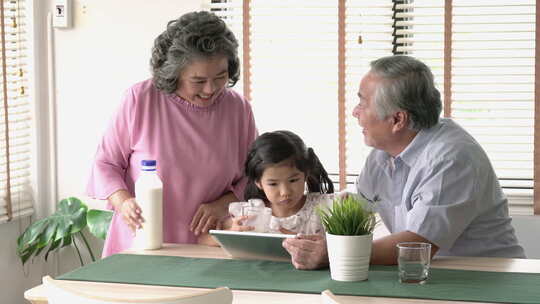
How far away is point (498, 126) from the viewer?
365 cm

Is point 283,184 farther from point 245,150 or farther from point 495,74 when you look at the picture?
point 495,74

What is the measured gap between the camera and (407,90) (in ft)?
7.87

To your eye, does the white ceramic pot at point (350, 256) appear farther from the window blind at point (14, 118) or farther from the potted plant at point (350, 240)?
the window blind at point (14, 118)

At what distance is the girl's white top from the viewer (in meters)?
2.52

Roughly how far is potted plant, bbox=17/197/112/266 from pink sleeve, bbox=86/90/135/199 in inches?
46.6

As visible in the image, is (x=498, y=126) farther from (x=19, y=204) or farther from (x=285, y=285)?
(x=19, y=204)

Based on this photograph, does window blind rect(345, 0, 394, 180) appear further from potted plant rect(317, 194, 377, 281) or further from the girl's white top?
potted plant rect(317, 194, 377, 281)

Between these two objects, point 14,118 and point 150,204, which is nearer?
point 150,204

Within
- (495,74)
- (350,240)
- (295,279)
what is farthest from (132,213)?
(495,74)

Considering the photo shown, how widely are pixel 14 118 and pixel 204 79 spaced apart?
169cm

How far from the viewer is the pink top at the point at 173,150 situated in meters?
2.65

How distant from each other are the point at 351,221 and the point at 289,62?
6.40ft

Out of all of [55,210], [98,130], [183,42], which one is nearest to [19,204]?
[55,210]

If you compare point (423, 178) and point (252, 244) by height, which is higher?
point (423, 178)
